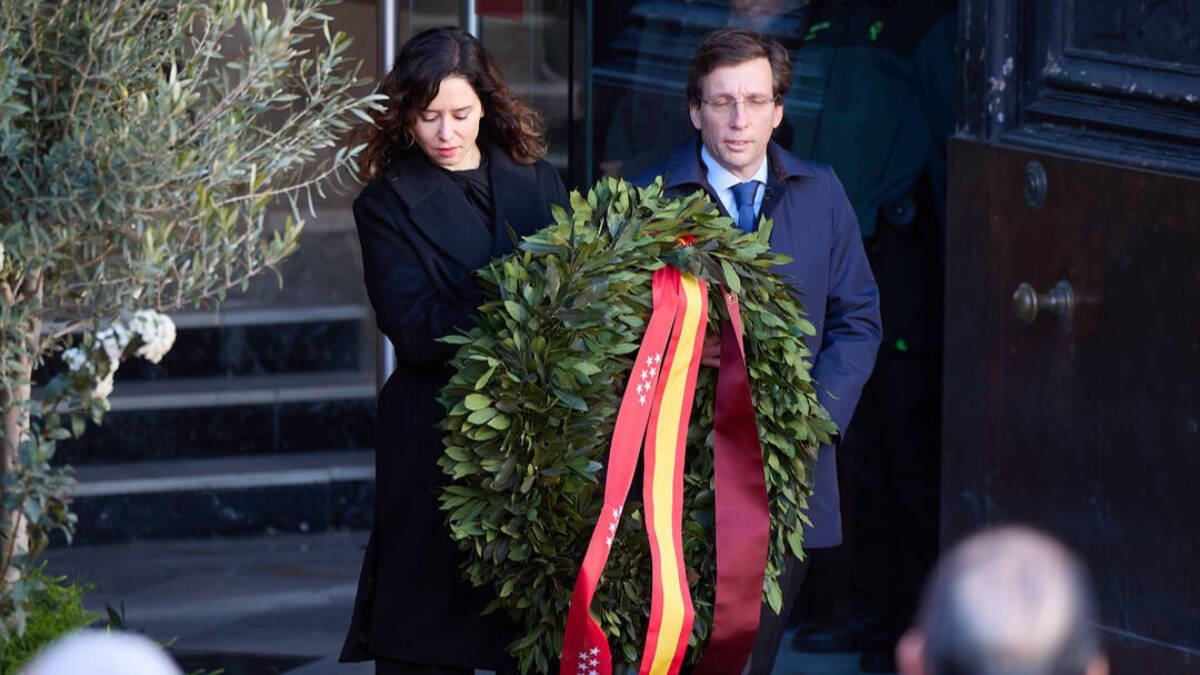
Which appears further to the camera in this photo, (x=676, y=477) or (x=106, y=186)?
(x=676, y=477)

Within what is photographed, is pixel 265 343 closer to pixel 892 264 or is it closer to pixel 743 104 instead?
pixel 892 264

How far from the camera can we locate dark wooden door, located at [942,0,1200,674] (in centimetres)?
402

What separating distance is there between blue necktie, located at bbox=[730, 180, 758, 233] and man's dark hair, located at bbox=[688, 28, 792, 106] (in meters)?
0.18

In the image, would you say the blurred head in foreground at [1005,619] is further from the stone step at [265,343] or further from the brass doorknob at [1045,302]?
the stone step at [265,343]

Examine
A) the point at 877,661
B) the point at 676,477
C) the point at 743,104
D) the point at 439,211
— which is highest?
the point at 743,104

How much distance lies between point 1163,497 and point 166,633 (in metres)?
2.85

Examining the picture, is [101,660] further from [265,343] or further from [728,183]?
[265,343]

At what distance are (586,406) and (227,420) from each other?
3.98m

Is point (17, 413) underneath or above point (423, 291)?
underneath

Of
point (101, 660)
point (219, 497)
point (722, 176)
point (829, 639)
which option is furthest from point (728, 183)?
point (219, 497)

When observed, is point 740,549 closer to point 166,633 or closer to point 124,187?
point 124,187

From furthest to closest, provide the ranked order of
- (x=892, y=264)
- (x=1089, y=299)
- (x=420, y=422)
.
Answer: (x=892, y=264) < (x=1089, y=299) < (x=420, y=422)

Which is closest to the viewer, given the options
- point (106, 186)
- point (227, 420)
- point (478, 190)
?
point (106, 186)

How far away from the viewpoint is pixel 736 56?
363 cm
